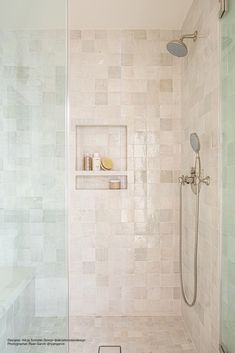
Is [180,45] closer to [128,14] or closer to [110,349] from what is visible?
[128,14]

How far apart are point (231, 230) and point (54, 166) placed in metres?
0.91

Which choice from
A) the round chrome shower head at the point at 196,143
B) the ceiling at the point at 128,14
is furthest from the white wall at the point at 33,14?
the round chrome shower head at the point at 196,143

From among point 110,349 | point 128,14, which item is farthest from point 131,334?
point 128,14

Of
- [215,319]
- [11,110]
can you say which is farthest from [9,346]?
[215,319]

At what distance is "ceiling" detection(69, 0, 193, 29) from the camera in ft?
7.70

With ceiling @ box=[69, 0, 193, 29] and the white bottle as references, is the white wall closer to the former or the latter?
ceiling @ box=[69, 0, 193, 29]

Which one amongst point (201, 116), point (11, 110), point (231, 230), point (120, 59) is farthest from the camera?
point (120, 59)

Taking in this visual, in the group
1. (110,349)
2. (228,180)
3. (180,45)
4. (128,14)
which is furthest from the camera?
(128,14)

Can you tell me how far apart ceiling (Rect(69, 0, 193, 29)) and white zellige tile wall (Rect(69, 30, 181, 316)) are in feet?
0.23

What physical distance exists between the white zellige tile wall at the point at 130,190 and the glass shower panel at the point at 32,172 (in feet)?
3.86

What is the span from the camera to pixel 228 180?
1.62 metres

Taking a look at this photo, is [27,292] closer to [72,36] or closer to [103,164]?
[103,164]

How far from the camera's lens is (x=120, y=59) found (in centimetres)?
269

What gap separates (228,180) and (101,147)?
1362 millimetres
